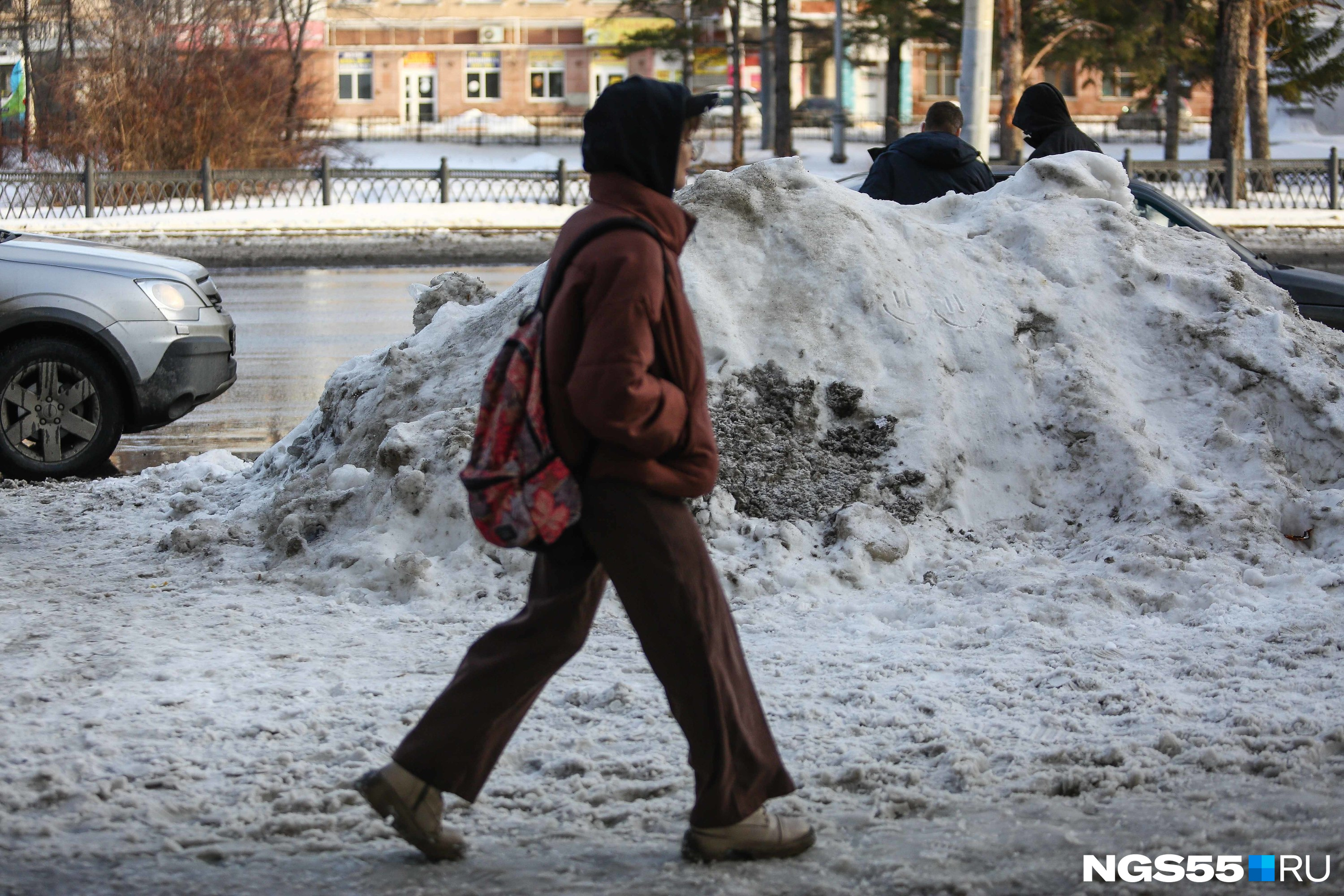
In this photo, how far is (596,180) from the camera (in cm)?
310

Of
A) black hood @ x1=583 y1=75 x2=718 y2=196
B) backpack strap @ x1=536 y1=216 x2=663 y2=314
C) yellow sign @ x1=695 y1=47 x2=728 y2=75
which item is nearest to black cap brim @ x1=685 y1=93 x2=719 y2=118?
black hood @ x1=583 y1=75 x2=718 y2=196

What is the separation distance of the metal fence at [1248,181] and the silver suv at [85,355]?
22.2 m

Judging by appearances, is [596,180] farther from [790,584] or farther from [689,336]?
[790,584]

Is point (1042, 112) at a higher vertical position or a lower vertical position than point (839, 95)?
lower

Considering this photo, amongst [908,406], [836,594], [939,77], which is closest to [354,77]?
[939,77]

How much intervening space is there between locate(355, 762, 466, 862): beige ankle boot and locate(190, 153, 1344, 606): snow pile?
2120mm

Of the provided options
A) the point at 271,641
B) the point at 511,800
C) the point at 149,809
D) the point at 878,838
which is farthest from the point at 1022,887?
the point at 271,641

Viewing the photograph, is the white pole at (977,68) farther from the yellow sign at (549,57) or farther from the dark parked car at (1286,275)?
the yellow sign at (549,57)

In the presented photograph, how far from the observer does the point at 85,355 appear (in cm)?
766

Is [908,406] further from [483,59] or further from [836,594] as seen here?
[483,59]

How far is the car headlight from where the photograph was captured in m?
7.85

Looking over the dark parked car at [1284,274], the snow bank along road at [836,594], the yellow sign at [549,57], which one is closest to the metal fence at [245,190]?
the dark parked car at [1284,274]

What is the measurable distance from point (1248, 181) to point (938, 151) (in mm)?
22074

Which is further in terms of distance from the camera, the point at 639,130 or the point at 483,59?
the point at 483,59
